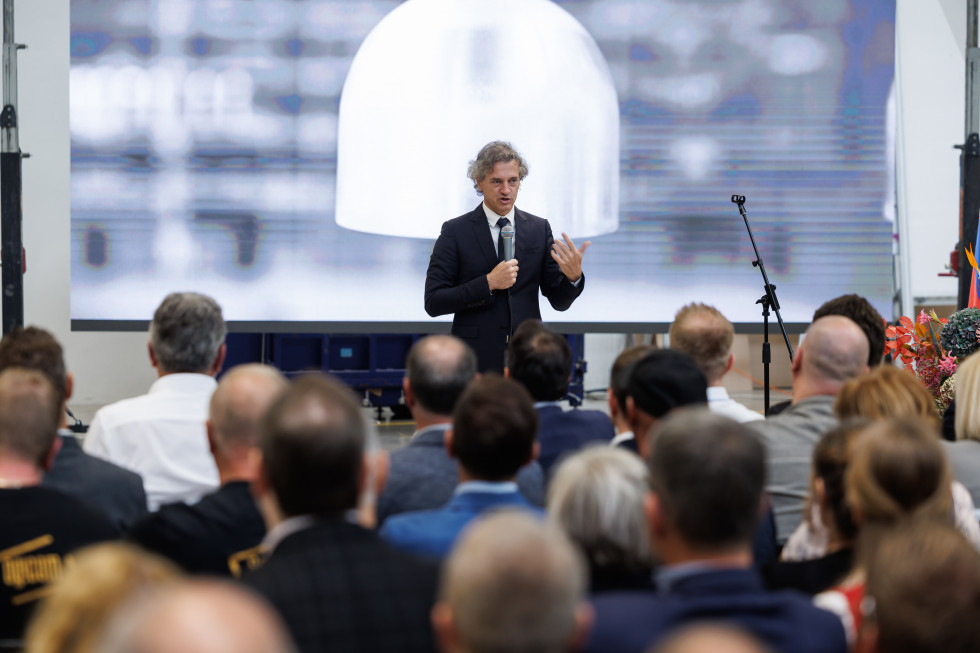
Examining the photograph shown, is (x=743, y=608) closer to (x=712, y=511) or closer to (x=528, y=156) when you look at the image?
(x=712, y=511)

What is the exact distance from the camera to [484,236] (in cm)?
399

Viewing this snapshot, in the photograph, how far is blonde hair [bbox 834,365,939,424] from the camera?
1.97 metres

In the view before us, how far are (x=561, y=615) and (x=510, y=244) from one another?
2985mm

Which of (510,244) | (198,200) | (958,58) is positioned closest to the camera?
(510,244)

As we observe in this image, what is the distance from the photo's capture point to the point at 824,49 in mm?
5633

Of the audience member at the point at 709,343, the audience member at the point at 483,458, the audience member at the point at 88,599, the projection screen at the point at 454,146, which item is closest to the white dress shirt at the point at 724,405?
the audience member at the point at 709,343

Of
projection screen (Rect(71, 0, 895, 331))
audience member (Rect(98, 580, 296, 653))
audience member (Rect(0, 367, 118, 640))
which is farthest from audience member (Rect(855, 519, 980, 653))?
projection screen (Rect(71, 0, 895, 331))

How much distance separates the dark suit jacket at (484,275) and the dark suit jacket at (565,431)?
1.39 meters

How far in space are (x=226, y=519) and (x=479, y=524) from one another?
2.73ft

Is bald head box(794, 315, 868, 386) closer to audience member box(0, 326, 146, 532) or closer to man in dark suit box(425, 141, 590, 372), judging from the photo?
man in dark suit box(425, 141, 590, 372)

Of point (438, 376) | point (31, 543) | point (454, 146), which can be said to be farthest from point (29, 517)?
point (454, 146)

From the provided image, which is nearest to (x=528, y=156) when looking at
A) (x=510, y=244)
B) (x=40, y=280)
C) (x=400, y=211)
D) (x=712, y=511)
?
(x=400, y=211)

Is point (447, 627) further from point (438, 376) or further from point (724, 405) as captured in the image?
point (724, 405)

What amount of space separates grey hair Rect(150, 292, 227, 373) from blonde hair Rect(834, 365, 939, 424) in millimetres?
1523
